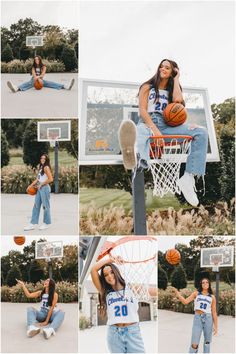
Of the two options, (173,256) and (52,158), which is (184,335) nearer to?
(173,256)

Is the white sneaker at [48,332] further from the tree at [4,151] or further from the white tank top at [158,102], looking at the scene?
the white tank top at [158,102]

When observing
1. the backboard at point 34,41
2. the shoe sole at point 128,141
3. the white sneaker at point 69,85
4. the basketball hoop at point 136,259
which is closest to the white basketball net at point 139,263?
the basketball hoop at point 136,259

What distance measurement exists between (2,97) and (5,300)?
1.53 metres

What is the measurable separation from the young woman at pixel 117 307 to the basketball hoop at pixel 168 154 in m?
0.71

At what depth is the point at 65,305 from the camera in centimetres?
460

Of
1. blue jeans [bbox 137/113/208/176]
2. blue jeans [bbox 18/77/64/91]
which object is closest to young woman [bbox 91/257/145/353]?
blue jeans [bbox 137/113/208/176]

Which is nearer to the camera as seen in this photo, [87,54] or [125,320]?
[125,320]

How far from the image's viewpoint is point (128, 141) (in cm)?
430

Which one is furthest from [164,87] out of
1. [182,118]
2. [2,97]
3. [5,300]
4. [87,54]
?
[5,300]

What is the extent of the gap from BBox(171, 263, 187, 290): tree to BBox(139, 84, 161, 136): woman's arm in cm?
100

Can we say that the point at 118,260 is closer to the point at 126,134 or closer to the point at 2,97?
the point at 126,134

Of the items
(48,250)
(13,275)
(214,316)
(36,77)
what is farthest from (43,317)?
(36,77)

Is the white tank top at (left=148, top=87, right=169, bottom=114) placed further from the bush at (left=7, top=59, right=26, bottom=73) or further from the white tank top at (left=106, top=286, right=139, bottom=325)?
the white tank top at (left=106, top=286, right=139, bottom=325)

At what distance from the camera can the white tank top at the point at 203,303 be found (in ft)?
14.7
